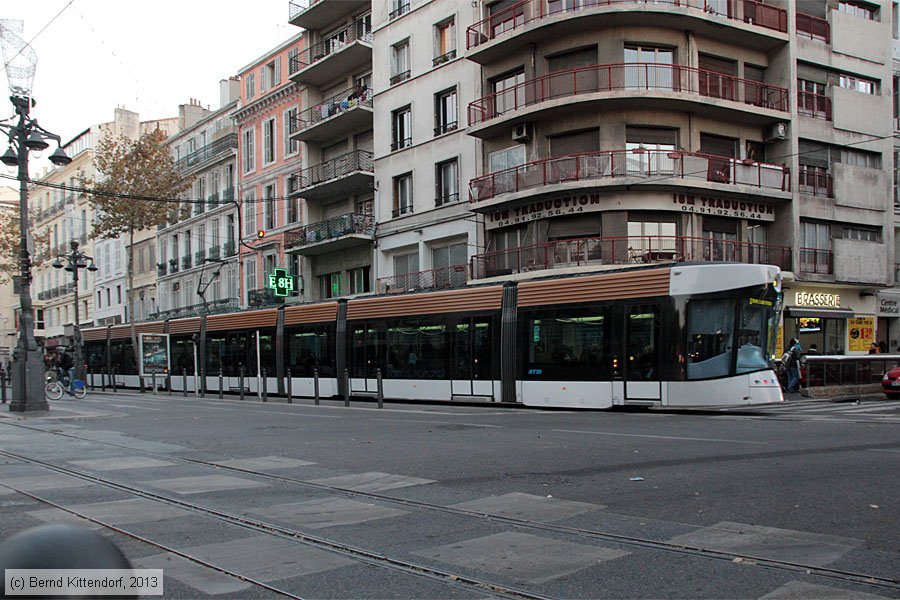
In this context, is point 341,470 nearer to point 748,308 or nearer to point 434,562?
point 434,562

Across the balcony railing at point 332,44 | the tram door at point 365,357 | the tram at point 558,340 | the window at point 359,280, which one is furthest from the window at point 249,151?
the tram door at point 365,357

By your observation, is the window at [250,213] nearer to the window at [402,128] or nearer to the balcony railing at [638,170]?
the window at [402,128]

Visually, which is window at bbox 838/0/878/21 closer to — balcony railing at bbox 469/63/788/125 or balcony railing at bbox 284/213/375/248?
balcony railing at bbox 469/63/788/125

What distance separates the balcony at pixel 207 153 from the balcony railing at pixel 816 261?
3303 centimetres

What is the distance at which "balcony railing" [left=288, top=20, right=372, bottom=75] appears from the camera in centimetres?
3978

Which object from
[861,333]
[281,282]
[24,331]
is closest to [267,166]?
[281,282]

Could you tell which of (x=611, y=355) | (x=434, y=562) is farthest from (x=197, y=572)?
(x=611, y=355)

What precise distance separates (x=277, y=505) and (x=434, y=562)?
261cm

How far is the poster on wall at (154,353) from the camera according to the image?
34.8 m

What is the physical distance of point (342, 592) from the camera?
4723 mm

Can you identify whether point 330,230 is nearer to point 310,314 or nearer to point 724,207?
point 310,314

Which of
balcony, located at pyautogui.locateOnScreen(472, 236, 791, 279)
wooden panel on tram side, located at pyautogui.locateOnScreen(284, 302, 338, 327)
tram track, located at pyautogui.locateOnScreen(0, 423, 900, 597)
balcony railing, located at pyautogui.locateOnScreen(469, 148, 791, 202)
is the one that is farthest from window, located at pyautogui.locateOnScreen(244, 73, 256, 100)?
tram track, located at pyautogui.locateOnScreen(0, 423, 900, 597)

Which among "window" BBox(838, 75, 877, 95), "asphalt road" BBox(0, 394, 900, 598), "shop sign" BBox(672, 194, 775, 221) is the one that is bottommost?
Result: "asphalt road" BBox(0, 394, 900, 598)

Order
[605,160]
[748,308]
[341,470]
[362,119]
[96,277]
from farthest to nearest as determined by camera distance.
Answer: [96,277] → [362,119] → [605,160] → [748,308] → [341,470]
